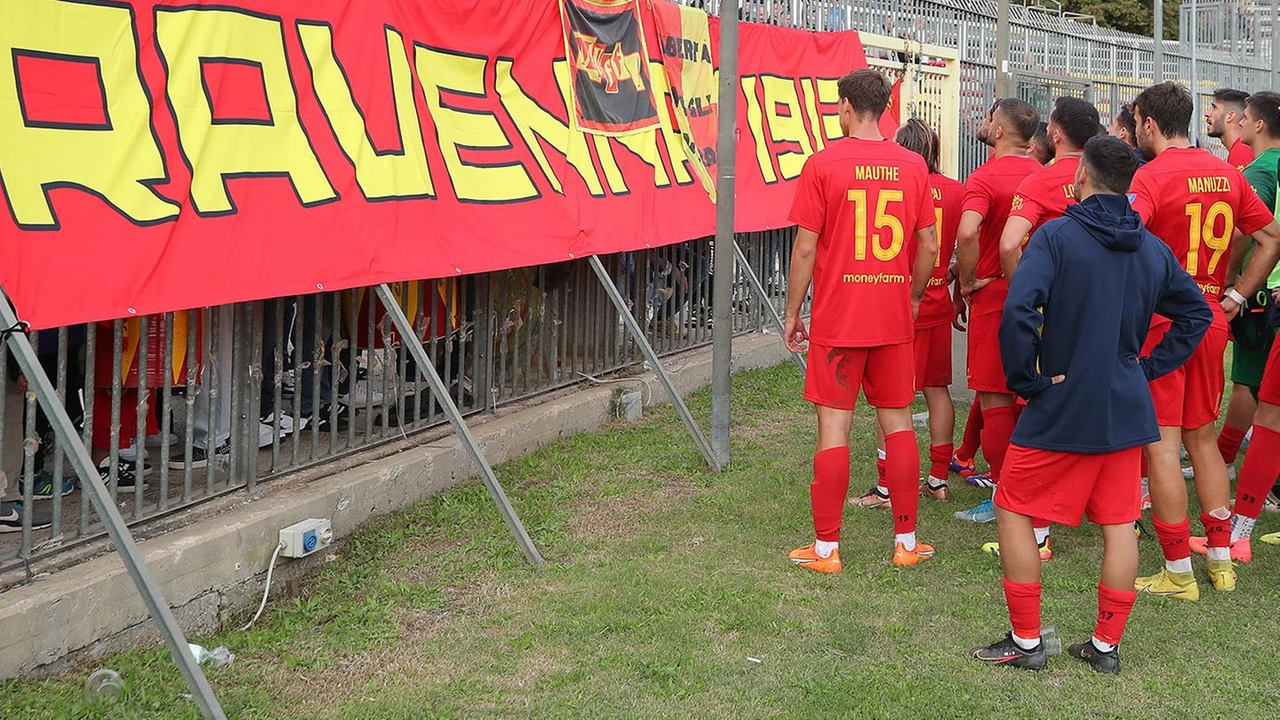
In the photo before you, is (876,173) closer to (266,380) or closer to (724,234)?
(724,234)

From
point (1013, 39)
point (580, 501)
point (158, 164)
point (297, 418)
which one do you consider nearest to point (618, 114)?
point (580, 501)

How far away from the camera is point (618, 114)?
7.78 metres

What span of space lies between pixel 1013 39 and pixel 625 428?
8744 mm

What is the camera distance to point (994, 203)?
20.7 ft

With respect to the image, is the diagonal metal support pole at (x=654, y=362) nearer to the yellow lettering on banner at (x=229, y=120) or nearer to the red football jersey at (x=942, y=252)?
the red football jersey at (x=942, y=252)

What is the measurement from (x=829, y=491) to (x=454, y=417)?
1.64m

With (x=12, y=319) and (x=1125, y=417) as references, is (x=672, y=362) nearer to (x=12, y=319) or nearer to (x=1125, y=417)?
(x=1125, y=417)

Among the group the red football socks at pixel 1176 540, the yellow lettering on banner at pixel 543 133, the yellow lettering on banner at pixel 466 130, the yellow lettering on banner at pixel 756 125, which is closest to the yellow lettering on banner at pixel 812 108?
the yellow lettering on banner at pixel 756 125

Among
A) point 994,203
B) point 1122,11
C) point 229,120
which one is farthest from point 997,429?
point 1122,11

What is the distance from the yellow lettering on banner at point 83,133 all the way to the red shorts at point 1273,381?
15.4 ft

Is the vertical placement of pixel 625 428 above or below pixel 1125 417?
below

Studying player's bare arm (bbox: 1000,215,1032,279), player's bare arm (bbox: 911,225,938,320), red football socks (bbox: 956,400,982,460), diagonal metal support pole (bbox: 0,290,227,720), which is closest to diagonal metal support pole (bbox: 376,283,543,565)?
diagonal metal support pole (bbox: 0,290,227,720)

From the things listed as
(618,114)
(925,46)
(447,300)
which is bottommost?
(447,300)

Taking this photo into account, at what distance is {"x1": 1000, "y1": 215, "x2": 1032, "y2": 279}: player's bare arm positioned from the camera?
5582 millimetres
